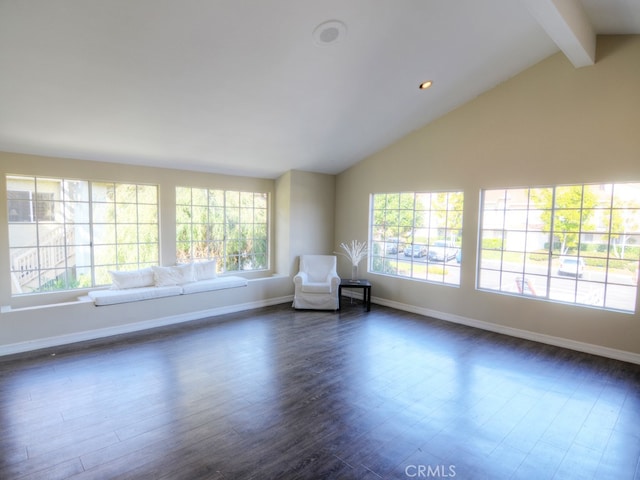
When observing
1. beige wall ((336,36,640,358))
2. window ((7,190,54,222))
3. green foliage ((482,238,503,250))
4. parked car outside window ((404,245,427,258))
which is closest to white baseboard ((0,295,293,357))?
window ((7,190,54,222))

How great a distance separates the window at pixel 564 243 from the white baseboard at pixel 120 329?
153 inches

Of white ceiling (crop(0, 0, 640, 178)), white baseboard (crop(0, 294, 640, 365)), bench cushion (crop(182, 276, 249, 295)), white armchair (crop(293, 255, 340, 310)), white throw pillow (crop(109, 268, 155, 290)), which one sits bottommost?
white baseboard (crop(0, 294, 640, 365))

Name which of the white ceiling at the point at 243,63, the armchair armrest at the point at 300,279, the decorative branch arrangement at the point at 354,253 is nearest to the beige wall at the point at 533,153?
the white ceiling at the point at 243,63

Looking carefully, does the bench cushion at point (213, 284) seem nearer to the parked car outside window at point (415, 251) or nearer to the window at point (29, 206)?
the window at point (29, 206)

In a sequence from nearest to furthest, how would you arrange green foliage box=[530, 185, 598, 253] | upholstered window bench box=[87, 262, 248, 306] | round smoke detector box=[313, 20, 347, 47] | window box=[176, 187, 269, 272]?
1. round smoke detector box=[313, 20, 347, 47]
2. green foliage box=[530, 185, 598, 253]
3. upholstered window bench box=[87, 262, 248, 306]
4. window box=[176, 187, 269, 272]

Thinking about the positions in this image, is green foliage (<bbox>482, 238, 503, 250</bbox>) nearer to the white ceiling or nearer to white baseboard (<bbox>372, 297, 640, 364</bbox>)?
white baseboard (<bbox>372, 297, 640, 364</bbox>)

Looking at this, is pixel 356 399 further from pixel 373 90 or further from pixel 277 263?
pixel 277 263

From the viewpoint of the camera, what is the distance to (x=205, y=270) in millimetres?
5566

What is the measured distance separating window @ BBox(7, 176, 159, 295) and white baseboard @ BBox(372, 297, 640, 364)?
173 inches

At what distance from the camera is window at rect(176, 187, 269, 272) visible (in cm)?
557

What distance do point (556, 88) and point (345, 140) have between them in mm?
2808

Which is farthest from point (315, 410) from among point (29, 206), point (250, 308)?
point (29, 206)

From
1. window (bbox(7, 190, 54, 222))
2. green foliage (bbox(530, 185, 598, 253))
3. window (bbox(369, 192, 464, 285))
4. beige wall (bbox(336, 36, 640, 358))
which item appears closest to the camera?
beige wall (bbox(336, 36, 640, 358))

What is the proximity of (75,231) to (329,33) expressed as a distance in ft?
13.7
